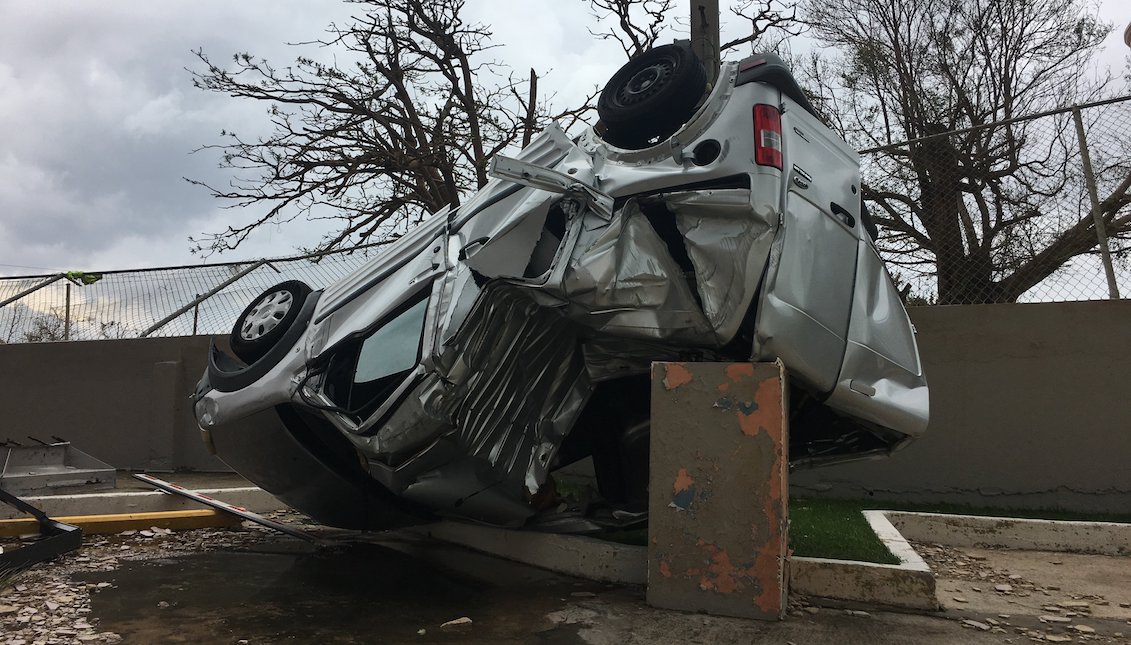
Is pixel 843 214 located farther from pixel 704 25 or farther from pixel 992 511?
pixel 992 511

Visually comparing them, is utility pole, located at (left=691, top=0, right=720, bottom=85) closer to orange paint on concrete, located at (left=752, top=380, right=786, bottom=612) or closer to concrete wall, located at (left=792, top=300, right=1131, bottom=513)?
concrete wall, located at (left=792, top=300, right=1131, bottom=513)

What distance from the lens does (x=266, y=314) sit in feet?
14.2

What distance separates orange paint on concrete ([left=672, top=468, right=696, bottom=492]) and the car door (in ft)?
2.04

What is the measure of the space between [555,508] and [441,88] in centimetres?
873

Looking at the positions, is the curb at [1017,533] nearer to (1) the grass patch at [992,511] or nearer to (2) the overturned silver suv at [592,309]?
(1) the grass patch at [992,511]

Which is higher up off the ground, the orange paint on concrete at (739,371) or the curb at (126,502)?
the orange paint on concrete at (739,371)

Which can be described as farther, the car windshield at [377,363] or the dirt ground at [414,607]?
the car windshield at [377,363]

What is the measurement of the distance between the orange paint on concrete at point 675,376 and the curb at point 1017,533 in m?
3.16

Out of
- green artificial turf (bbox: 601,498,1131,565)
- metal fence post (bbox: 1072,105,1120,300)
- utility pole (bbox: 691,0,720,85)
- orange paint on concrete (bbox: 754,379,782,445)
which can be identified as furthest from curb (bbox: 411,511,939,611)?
utility pole (bbox: 691,0,720,85)

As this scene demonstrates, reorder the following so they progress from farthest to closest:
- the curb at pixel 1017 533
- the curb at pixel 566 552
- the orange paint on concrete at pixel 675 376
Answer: the curb at pixel 1017 533 → the curb at pixel 566 552 → the orange paint on concrete at pixel 675 376

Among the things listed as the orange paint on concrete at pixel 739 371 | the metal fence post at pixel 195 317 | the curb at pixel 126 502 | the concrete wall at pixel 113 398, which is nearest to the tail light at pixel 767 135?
the orange paint on concrete at pixel 739 371

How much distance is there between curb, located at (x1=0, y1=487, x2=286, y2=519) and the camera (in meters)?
Result: 6.18

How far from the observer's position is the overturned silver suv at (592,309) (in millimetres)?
3434

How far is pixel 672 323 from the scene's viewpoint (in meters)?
3.53
